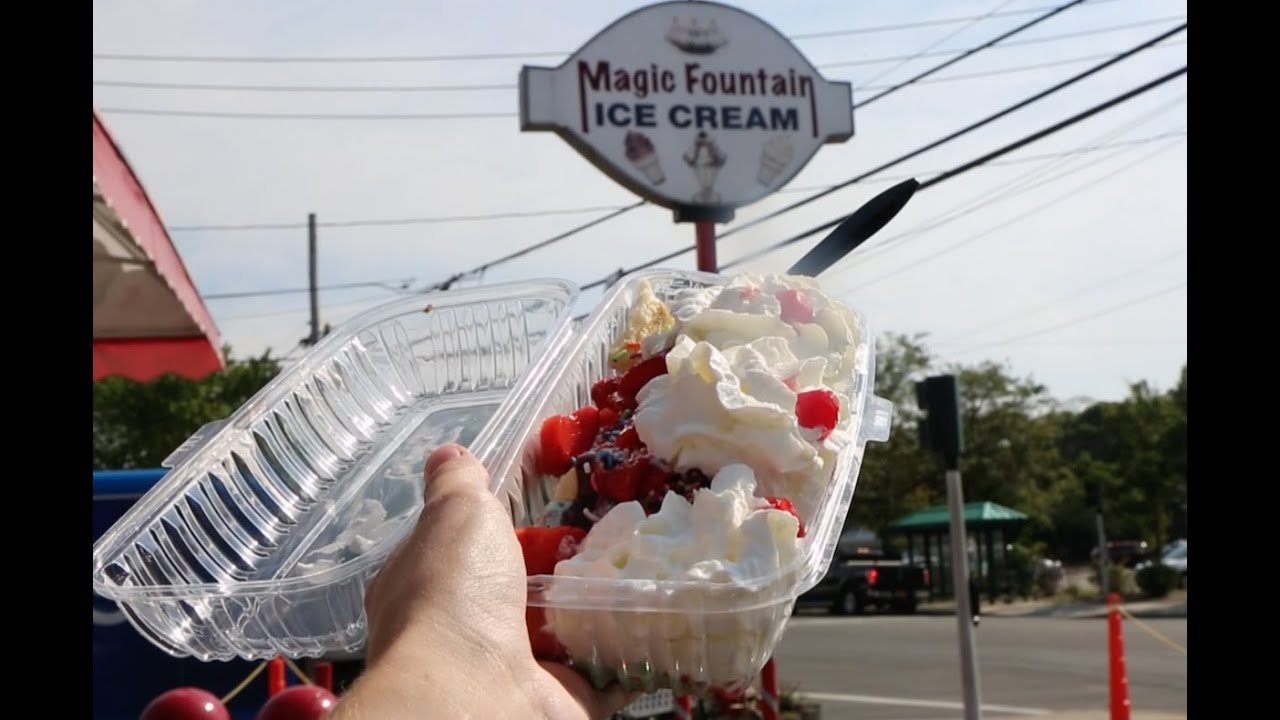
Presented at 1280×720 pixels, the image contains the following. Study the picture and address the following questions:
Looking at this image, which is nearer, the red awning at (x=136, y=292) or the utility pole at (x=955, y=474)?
the red awning at (x=136, y=292)

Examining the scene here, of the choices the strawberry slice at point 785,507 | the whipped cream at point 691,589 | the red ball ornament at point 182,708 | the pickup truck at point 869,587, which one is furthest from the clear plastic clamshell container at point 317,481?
the pickup truck at point 869,587

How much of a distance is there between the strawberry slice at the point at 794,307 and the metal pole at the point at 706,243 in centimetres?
734

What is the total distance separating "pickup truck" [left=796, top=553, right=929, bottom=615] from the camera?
25594 mm

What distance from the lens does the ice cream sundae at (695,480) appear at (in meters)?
1.50

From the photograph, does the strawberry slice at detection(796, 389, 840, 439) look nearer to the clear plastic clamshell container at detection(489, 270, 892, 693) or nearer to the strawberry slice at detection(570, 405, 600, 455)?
the clear plastic clamshell container at detection(489, 270, 892, 693)

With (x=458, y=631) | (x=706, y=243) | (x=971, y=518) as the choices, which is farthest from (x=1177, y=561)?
(x=458, y=631)

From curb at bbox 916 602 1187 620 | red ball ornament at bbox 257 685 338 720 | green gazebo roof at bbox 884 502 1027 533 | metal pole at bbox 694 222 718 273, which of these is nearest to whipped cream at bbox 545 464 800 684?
red ball ornament at bbox 257 685 338 720

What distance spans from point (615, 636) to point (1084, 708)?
10.3m

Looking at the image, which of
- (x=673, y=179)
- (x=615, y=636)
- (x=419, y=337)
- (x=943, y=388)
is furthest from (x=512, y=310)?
(x=673, y=179)

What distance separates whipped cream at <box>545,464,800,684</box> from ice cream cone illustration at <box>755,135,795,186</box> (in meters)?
8.40

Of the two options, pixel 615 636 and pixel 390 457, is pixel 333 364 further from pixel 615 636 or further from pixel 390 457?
pixel 615 636

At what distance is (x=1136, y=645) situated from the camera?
626 inches

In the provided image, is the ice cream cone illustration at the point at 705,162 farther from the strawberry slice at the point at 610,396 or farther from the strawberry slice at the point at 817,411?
the strawberry slice at the point at 817,411
